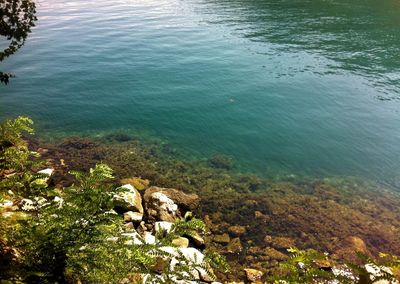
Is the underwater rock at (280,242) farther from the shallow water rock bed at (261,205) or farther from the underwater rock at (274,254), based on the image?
the underwater rock at (274,254)

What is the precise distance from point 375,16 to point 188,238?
5783cm

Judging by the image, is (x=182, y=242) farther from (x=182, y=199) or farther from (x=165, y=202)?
(x=182, y=199)

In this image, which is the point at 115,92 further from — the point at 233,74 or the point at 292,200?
the point at 292,200

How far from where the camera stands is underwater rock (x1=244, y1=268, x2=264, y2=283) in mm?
13806

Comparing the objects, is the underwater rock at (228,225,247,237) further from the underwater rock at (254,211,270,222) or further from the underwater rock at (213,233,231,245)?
the underwater rock at (254,211,270,222)

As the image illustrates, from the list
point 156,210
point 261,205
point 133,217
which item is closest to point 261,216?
point 261,205

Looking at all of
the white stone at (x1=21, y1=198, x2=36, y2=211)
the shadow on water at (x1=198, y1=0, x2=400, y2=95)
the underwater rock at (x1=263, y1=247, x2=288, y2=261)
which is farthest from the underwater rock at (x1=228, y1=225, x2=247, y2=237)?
the shadow on water at (x1=198, y1=0, x2=400, y2=95)

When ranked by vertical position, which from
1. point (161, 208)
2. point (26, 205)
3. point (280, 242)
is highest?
point (26, 205)

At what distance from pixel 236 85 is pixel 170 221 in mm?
21710

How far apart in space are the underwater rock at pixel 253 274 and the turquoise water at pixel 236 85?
8977mm

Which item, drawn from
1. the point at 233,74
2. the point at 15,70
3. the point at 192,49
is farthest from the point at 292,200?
the point at 15,70

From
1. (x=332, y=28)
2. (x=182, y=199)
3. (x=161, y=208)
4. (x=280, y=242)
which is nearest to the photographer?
(x=161, y=208)

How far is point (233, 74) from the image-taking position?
36.5 meters

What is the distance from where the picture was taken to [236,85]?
34094 millimetres
